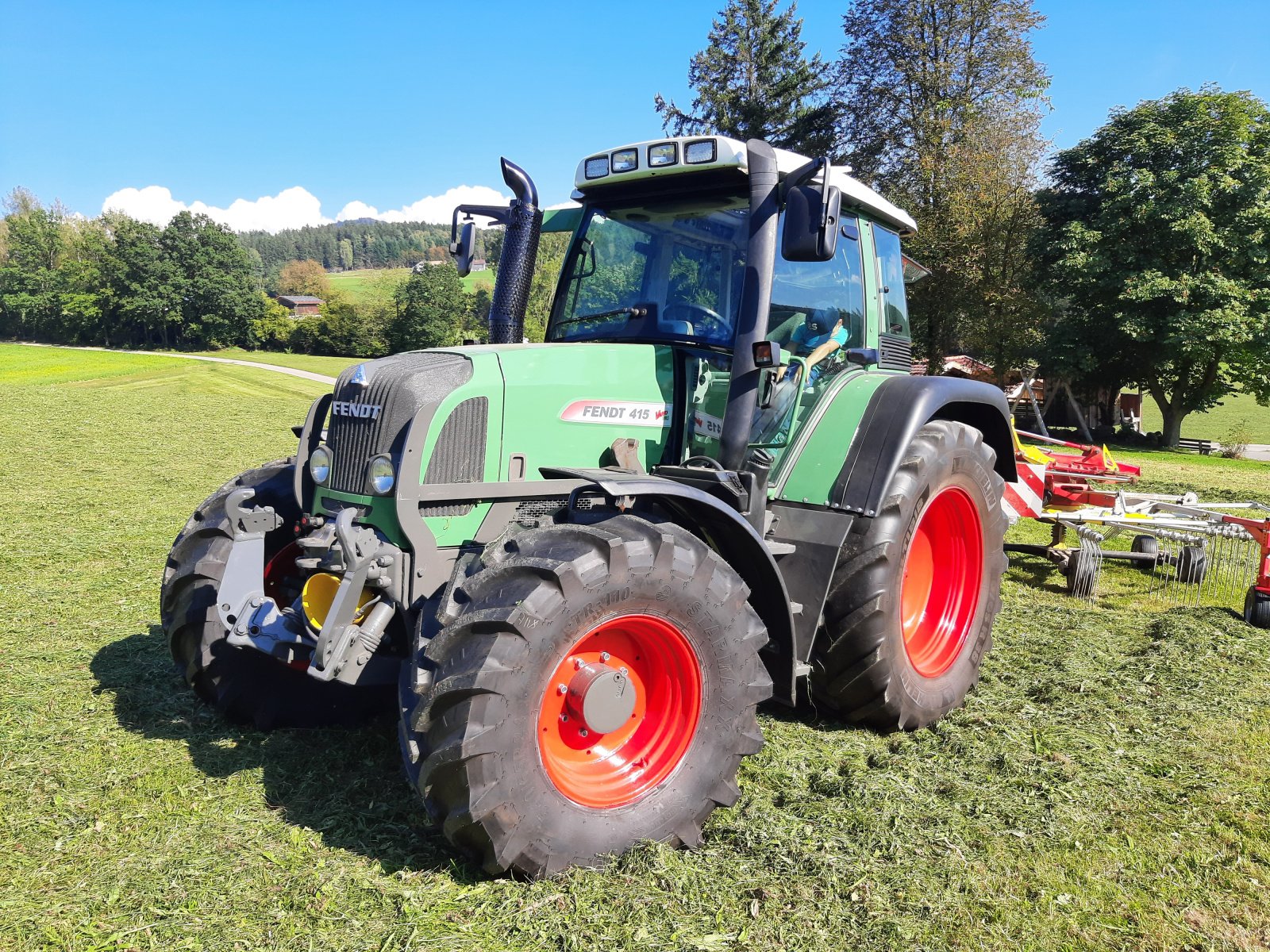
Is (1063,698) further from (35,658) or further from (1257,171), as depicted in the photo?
(1257,171)

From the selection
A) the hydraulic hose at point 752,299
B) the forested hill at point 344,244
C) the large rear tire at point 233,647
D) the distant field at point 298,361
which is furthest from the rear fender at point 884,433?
the forested hill at point 344,244

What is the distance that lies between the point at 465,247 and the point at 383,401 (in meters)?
1.66

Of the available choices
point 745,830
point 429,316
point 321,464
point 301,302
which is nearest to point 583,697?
point 745,830

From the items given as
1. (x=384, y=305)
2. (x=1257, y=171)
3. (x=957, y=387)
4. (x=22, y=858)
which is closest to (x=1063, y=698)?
(x=957, y=387)

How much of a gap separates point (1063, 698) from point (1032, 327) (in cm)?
2386

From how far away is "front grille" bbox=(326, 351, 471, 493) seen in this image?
11.4ft

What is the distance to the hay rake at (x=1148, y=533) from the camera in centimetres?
657

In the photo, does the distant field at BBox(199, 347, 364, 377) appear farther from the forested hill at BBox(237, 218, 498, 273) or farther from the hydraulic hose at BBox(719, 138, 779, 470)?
the forested hill at BBox(237, 218, 498, 273)

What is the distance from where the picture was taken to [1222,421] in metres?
35.7

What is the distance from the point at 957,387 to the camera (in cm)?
478

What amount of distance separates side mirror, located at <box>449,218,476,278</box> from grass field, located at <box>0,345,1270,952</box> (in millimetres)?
2497

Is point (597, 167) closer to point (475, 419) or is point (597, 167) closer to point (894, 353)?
point (475, 419)

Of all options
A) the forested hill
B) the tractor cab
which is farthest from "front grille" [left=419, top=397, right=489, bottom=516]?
the forested hill

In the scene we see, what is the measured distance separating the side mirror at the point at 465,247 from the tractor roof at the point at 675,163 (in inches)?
26.0
